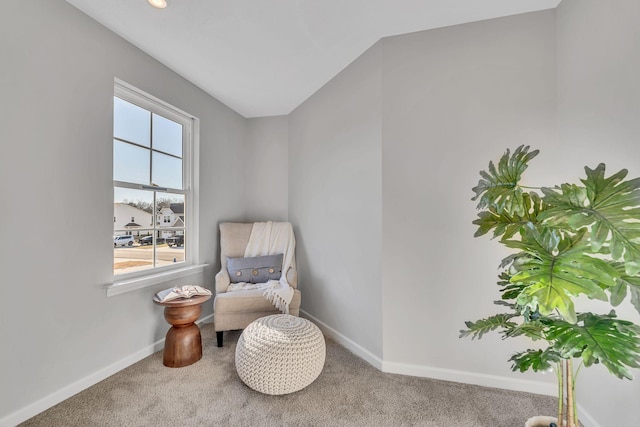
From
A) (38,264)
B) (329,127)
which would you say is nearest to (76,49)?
(38,264)

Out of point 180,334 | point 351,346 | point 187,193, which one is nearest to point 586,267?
point 351,346

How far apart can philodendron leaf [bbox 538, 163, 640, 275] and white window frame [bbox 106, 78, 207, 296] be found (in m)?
2.49

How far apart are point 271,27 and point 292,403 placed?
2378 millimetres

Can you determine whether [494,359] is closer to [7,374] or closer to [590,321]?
[590,321]

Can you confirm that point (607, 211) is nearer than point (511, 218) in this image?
Yes

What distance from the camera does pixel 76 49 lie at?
1.75 m

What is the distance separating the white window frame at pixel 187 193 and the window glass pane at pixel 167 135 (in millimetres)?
54

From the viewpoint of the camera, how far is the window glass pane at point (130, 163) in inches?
81.6

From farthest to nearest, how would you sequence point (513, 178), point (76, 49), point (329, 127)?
1. point (329, 127)
2. point (76, 49)
3. point (513, 178)

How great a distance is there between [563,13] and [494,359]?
213 cm

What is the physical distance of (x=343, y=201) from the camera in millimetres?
2387

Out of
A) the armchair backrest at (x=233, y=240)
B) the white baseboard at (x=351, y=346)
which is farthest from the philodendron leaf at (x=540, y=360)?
the armchair backrest at (x=233, y=240)

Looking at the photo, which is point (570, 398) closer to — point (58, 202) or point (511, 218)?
point (511, 218)

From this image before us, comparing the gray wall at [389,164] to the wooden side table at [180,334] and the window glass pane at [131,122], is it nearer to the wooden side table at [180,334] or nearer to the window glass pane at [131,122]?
the window glass pane at [131,122]
